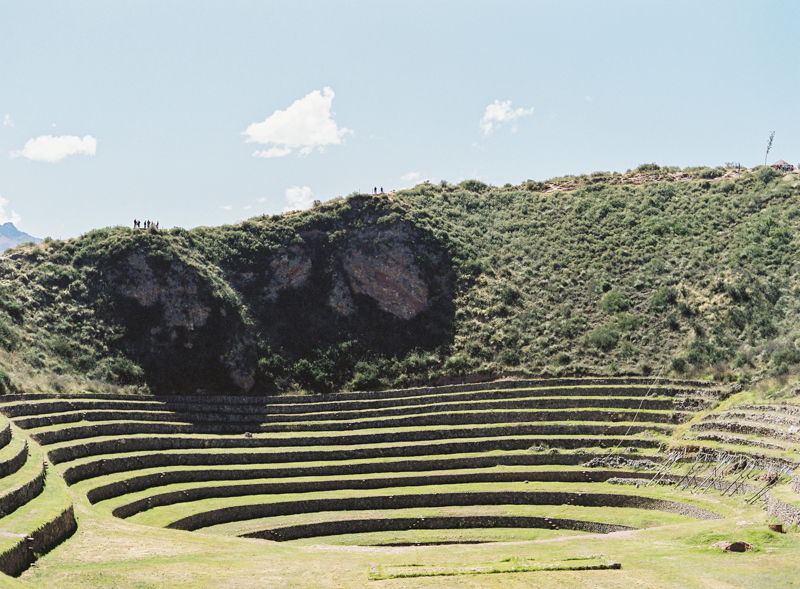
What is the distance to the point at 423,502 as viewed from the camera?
33.1 metres

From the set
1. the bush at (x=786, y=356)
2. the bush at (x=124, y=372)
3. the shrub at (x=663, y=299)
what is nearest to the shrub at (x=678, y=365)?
the bush at (x=786, y=356)

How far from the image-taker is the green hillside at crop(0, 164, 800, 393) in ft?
147

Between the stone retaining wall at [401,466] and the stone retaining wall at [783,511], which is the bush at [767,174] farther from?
the stone retaining wall at [783,511]

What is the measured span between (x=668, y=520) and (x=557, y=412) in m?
12.3

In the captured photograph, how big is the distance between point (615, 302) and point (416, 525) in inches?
1096

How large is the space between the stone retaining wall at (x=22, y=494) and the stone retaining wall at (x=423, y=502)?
298 inches

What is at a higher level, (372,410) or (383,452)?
(372,410)

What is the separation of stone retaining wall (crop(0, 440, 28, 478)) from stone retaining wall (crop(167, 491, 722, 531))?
755 cm

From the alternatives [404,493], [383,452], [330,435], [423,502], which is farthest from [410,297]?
[423,502]

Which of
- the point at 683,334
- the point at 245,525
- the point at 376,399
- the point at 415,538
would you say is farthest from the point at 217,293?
the point at 683,334

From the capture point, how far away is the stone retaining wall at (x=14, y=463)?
22.8m

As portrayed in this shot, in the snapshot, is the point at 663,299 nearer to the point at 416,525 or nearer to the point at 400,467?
the point at 400,467

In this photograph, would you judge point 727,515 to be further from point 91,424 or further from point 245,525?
point 91,424

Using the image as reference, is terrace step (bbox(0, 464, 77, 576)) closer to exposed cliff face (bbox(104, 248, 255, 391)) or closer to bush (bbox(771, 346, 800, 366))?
exposed cliff face (bbox(104, 248, 255, 391))
